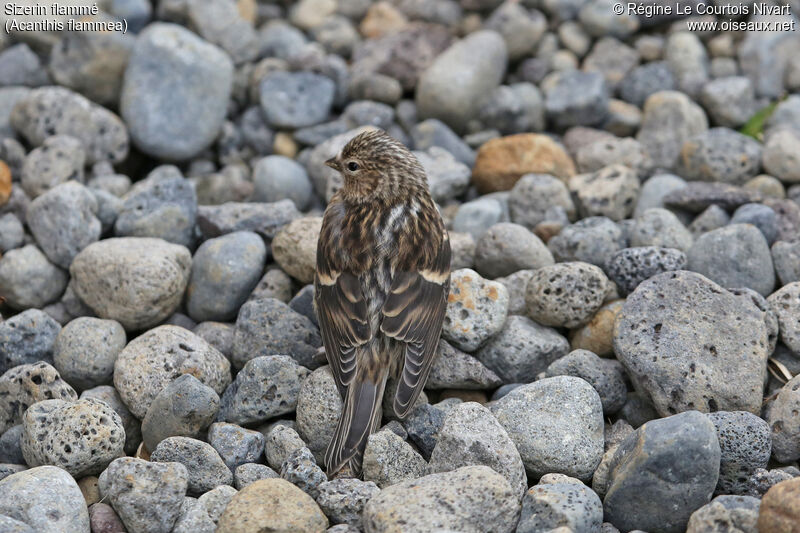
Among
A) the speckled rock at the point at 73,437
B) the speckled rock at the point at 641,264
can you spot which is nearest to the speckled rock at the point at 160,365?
the speckled rock at the point at 73,437

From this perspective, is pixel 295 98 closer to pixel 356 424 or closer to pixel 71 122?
pixel 71 122

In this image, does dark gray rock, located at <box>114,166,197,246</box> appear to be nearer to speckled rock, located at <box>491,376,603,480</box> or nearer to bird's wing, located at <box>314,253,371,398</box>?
bird's wing, located at <box>314,253,371,398</box>

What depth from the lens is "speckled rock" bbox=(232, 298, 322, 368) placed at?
16.4 feet

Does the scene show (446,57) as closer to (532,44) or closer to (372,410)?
(532,44)

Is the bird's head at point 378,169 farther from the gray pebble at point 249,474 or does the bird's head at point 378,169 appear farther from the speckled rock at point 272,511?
the speckled rock at point 272,511

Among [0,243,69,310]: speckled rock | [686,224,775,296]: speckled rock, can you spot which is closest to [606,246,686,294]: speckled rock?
[686,224,775,296]: speckled rock

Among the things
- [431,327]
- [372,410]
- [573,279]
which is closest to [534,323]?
[573,279]

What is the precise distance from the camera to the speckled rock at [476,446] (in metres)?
4.10

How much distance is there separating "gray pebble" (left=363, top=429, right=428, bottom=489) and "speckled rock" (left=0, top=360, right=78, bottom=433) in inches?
61.9

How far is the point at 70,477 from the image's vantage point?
13.3ft

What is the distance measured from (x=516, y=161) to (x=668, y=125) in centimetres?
127

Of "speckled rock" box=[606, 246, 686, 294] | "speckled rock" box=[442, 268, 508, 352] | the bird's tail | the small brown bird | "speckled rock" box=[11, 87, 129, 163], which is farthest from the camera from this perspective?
"speckled rock" box=[11, 87, 129, 163]

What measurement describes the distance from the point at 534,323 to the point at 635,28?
12.4ft

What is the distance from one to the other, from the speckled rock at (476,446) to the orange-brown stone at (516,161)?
2.71m
